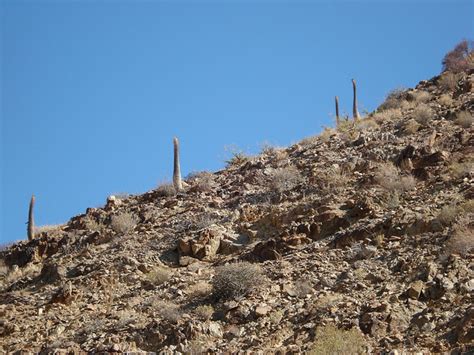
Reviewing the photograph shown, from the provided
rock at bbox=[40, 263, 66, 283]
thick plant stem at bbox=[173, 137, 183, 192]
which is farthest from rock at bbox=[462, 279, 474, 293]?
thick plant stem at bbox=[173, 137, 183, 192]

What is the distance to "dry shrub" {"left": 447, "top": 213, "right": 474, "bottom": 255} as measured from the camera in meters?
12.8

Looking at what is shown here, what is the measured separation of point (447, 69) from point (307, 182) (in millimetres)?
12024

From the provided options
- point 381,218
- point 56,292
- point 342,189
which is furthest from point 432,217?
point 56,292

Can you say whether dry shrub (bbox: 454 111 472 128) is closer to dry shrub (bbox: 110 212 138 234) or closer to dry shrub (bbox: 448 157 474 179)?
dry shrub (bbox: 448 157 474 179)

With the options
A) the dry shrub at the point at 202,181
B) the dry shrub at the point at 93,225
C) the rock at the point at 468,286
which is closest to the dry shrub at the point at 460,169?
the rock at the point at 468,286

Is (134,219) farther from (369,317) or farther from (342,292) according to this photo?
(369,317)

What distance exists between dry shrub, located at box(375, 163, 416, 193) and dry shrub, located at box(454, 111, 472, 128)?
298 cm

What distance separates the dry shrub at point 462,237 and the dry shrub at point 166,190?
34.1 feet

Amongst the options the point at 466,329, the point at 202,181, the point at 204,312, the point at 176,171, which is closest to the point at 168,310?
the point at 204,312

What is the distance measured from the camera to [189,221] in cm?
1916

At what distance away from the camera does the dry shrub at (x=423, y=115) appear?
2161 centimetres

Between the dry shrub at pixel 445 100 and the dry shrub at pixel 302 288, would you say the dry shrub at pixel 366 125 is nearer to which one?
the dry shrub at pixel 445 100

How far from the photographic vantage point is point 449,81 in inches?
1009

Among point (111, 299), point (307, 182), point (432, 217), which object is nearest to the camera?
point (432, 217)
